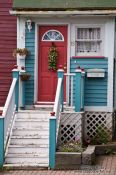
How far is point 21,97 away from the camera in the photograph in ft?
46.9

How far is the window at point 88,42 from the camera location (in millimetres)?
14438

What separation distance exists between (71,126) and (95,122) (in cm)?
101

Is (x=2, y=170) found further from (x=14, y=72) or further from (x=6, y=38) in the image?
(x=6, y=38)

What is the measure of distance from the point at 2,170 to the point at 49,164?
1.15 meters

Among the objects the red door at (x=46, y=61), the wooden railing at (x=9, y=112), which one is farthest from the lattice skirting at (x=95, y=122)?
the wooden railing at (x=9, y=112)

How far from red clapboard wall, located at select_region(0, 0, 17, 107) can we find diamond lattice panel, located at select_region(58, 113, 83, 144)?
240cm

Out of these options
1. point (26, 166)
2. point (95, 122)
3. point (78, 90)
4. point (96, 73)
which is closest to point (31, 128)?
point (26, 166)

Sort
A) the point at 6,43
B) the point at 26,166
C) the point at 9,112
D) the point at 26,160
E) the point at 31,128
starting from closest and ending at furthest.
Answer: the point at 26,166 < the point at 26,160 < the point at 9,112 < the point at 31,128 < the point at 6,43

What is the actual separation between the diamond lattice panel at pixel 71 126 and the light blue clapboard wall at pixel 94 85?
95 centimetres

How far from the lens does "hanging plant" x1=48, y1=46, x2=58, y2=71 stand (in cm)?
1453

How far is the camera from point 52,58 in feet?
47.6

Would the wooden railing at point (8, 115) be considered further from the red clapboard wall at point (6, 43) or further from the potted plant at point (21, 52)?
the red clapboard wall at point (6, 43)

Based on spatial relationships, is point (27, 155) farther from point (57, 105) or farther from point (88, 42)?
point (88, 42)

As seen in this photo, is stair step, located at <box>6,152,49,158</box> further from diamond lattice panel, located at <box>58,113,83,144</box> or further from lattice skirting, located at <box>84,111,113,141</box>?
lattice skirting, located at <box>84,111,113,141</box>
